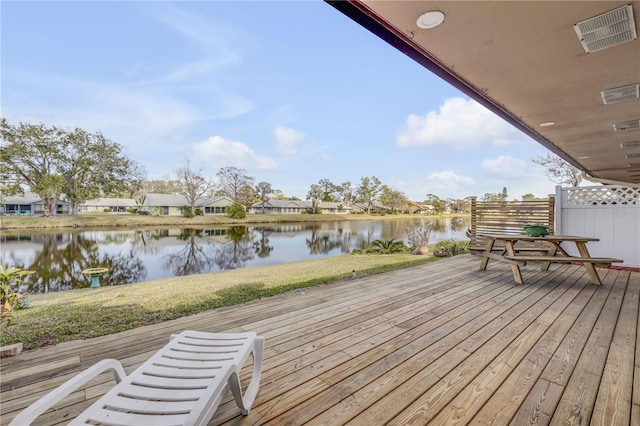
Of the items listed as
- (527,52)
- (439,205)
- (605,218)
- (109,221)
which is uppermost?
(439,205)

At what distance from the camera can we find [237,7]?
6.34 metres

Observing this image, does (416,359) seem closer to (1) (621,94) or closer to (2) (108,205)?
(1) (621,94)

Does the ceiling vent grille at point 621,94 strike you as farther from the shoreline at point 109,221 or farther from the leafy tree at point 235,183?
the leafy tree at point 235,183

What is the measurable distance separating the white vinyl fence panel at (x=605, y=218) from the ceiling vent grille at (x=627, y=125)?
2.25 meters

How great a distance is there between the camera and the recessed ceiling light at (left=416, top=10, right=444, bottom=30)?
5.38 feet

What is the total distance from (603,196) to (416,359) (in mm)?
6107

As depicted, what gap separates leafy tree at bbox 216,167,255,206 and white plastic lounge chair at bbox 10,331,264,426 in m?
42.4

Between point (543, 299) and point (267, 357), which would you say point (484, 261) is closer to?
point (543, 299)

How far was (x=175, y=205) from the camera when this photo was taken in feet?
126

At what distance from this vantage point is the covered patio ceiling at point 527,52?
161cm

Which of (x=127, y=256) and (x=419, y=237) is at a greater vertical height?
(x=419, y=237)

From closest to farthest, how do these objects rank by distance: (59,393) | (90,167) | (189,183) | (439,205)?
(59,393)
(90,167)
(189,183)
(439,205)

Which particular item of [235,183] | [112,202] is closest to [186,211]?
[235,183]

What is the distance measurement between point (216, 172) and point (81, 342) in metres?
41.5
